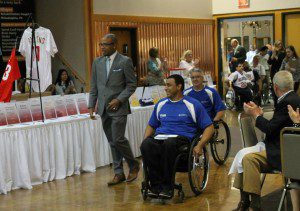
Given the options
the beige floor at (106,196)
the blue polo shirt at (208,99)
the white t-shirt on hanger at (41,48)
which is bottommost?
the beige floor at (106,196)

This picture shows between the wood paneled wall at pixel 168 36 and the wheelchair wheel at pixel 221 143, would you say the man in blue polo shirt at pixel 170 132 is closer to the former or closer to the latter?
the wheelchair wheel at pixel 221 143

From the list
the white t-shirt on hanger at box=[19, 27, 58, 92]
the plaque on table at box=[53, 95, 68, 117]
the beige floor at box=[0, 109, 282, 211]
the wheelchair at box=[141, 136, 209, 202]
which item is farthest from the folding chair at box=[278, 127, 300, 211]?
the white t-shirt on hanger at box=[19, 27, 58, 92]

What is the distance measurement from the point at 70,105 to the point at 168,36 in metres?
7.20

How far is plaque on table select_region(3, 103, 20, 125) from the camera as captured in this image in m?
6.98

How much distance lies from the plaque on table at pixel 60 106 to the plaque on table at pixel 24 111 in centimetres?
45

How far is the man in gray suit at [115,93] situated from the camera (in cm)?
680

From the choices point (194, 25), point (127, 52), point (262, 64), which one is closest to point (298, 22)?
point (262, 64)

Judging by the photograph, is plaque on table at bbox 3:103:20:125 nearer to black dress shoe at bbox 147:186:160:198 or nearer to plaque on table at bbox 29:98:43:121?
plaque on table at bbox 29:98:43:121

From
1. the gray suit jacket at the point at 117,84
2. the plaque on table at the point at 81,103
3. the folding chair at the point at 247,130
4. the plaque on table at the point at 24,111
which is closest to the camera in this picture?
the folding chair at the point at 247,130

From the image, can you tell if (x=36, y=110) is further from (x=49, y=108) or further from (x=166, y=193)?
(x=166, y=193)

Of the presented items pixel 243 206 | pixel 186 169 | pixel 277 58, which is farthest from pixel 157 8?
pixel 243 206

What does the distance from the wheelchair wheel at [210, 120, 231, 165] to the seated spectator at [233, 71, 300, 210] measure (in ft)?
7.34

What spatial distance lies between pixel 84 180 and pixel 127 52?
21.4 ft

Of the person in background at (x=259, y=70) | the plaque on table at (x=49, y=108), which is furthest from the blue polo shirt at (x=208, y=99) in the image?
the person in background at (x=259, y=70)
